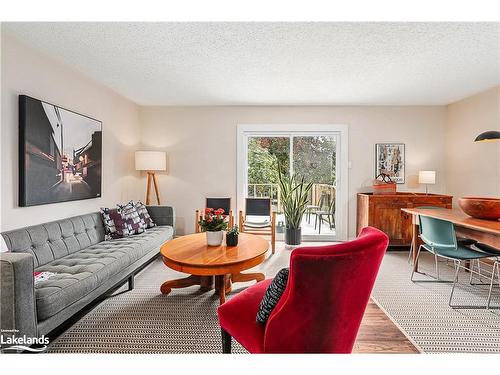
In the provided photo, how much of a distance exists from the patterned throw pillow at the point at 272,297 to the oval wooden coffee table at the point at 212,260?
2.64 ft

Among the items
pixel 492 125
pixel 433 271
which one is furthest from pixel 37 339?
pixel 492 125

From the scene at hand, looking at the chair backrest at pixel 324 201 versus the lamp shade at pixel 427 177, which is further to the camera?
the chair backrest at pixel 324 201

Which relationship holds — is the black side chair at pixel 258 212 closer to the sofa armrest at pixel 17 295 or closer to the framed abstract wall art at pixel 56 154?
the framed abstract wall art at pixel 56 154

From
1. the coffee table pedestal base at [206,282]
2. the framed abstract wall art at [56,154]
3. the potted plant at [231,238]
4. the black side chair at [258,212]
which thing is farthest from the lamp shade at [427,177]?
the framed abstract wall art at [56,154]

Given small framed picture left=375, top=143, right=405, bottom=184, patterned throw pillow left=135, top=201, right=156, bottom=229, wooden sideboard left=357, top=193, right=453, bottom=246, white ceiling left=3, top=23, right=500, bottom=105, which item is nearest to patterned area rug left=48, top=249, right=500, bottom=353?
patterned throw pillow left=135, top=201, right=156, bottom=229

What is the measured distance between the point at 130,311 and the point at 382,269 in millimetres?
2911

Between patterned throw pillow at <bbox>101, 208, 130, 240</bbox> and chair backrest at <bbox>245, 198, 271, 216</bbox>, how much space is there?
1.94m

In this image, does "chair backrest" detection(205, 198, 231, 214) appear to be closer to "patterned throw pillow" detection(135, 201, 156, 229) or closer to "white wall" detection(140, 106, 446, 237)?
"white wall" detection(140, 106, 446, 237)

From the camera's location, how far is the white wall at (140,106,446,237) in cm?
454

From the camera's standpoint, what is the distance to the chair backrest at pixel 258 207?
439 centimetres

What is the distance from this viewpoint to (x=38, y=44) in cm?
243
